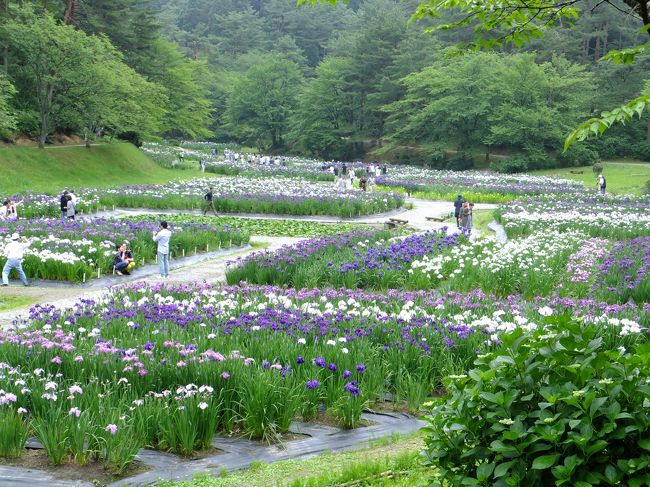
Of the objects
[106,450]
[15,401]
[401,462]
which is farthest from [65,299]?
[401,462]

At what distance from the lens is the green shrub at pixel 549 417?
2900 mm

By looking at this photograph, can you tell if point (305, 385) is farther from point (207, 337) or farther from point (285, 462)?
point (207, 337)

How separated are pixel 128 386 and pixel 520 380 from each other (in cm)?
370

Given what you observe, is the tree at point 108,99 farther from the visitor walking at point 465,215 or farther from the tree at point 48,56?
the visitor walking at point 465,215

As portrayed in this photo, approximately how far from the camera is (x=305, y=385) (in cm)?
598

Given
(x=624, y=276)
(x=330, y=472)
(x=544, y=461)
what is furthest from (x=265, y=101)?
(x=544, y=461)

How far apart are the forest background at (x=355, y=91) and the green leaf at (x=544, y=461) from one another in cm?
2912

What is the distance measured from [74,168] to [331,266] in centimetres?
2806

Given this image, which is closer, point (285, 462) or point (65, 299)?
point (285, 462)

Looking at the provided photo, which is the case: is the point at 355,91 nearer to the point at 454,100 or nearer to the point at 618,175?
the point at 454,100

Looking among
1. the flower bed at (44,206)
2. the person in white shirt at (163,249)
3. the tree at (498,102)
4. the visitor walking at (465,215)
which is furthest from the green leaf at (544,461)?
the tree at (498,102)

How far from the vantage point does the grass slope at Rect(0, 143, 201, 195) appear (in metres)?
31.8

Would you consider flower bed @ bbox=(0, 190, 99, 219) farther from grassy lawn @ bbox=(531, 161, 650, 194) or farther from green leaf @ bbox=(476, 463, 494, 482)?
grassy lawn @ bbox=(531, 161, 650, 194)

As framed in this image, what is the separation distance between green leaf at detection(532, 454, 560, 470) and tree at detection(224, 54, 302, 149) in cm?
7416
